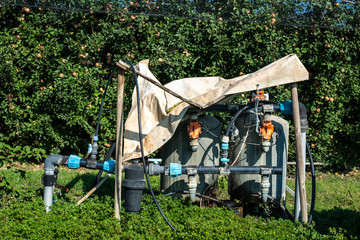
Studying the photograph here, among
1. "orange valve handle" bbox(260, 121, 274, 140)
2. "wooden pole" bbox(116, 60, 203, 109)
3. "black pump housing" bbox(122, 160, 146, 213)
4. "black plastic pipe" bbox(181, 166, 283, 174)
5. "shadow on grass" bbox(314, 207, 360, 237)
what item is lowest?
"shadow on grass" bbox(314, 207, 360, 237)

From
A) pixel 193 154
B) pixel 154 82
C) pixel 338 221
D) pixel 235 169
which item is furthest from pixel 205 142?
pixel 338 221

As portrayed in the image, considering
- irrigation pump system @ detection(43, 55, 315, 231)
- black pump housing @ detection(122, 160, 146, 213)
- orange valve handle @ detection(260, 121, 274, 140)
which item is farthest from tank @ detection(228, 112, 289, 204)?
black pump housing @ detection(122, 160, 146, 213)

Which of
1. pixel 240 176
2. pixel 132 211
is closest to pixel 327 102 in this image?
pixel 240 176

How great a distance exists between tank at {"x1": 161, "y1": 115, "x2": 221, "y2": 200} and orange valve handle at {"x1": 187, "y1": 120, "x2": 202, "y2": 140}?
139 millimetres

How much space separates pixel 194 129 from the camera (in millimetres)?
Answer: 4934

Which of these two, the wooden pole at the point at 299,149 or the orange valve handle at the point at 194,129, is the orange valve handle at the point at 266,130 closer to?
the wooden pole at the point at 299,149

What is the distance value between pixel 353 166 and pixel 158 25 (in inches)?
155

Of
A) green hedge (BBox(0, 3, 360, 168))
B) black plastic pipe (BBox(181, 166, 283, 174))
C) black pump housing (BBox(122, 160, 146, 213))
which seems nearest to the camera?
black pump housing (BBox(122, 160, 146, 213))

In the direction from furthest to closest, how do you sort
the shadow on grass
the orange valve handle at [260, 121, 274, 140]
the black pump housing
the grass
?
the orange valve handle at [260, 121, 274, 140], the black pump housing, the shadow on grass, the grass

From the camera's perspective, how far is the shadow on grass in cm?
429

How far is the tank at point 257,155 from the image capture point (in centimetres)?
505

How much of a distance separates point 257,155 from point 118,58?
321 cm

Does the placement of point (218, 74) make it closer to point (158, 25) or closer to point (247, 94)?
point (247, 94)

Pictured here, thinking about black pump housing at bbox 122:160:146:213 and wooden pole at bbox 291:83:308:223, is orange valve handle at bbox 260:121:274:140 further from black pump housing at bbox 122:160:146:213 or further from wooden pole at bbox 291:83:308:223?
black pump housing at bbox 122:160:146:213
